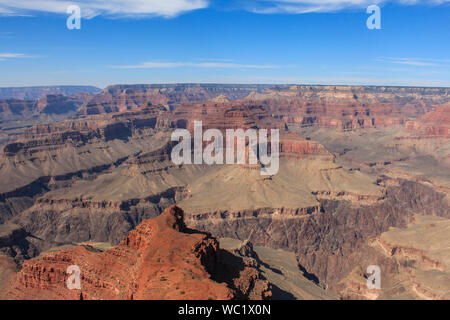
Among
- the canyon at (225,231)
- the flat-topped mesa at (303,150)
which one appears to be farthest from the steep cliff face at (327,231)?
the flat-topped mesa at (303,150)

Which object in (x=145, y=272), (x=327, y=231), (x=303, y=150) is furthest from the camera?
(x=303, y=150)

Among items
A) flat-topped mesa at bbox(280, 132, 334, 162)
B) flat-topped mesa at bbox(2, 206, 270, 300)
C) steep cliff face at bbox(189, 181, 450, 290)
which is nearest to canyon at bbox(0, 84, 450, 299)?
flat-topped mesa at bbox(2, 206, 270, 300)

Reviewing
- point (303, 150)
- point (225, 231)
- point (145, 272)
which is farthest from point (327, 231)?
point (145, 272)

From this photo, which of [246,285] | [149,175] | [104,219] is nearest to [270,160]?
[149,175]

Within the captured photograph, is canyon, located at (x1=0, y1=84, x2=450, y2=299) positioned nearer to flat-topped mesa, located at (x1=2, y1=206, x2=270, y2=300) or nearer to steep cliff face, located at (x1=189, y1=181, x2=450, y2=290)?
flat-topped mesa, located at (x1=2, y1=206, x2=270, y2=300)

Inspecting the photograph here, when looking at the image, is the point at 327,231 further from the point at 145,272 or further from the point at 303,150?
the point at 145,272

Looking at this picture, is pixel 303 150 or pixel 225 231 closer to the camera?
pixel 225 231

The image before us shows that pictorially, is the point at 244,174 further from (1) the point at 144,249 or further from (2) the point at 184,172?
(1) the point at 144,249

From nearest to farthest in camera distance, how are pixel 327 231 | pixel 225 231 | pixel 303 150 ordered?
pixel 225 231 < pixel 327 231 < pixel 303 150

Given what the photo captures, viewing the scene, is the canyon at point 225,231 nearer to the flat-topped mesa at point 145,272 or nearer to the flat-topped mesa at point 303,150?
the flat-topped mesa at point 145,272
